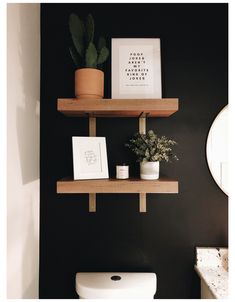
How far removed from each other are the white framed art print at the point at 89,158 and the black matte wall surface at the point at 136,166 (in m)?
0.16

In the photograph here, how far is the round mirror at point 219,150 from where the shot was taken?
1613 millimetres

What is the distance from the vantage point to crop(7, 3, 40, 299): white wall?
119cm

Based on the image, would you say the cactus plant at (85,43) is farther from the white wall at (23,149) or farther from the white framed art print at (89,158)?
the white framed art print at (89,158)

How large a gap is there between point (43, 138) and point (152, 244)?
953 millimetres

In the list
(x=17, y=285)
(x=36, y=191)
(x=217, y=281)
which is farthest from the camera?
(x=36, y=191)

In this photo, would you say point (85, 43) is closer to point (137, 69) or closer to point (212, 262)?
point (137, 69)

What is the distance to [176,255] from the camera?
162cm

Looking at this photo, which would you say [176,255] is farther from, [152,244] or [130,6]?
[130,6]

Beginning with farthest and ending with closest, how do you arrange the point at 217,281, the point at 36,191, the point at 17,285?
the point at 36,191 → the point at 217,281 → the point at 17,285

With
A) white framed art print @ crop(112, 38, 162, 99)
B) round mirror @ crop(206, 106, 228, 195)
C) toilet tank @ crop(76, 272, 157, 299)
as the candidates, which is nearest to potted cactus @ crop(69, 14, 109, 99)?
white framed art print @ crop(112, 38, 162, 99)

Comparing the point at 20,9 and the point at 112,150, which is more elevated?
the point at 20,9

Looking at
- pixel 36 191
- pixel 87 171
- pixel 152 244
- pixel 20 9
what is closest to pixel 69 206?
pixel 36 191

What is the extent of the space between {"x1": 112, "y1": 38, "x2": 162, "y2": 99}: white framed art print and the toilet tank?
1.05 meters

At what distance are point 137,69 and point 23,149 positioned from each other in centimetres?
81
